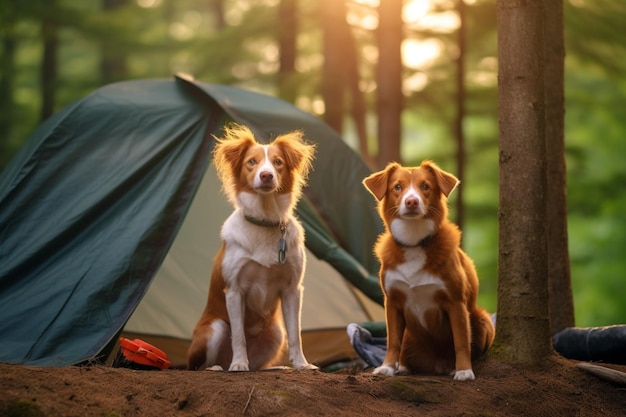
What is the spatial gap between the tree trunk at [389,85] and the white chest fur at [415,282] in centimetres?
512

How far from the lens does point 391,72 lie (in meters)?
10.0

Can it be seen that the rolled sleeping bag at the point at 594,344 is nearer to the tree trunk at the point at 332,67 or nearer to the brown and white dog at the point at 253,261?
the brown and white dog at the point at 253,261

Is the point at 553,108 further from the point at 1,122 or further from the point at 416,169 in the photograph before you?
the point at 1,122

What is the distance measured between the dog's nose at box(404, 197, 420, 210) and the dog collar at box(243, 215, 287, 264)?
2.75ft

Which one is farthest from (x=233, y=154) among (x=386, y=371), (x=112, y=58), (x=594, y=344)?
(x=112, y=58)

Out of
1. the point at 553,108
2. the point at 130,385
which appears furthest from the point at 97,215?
the point at 553,108

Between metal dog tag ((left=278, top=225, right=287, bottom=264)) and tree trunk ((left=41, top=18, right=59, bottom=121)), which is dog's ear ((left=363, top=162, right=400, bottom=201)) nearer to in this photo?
metal dog tag ((left=278, top=225, right=287, bottom=264))

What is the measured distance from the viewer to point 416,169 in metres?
4.93

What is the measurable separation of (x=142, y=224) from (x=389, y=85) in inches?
201

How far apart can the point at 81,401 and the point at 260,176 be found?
1.75m

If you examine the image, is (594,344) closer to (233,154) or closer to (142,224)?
(233,154)

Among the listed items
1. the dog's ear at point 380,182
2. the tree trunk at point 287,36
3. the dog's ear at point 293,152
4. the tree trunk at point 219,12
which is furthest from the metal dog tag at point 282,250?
the tree trunk at point 219,12

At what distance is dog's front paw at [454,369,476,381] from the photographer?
4.68m

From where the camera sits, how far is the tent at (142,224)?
5.35 meters
